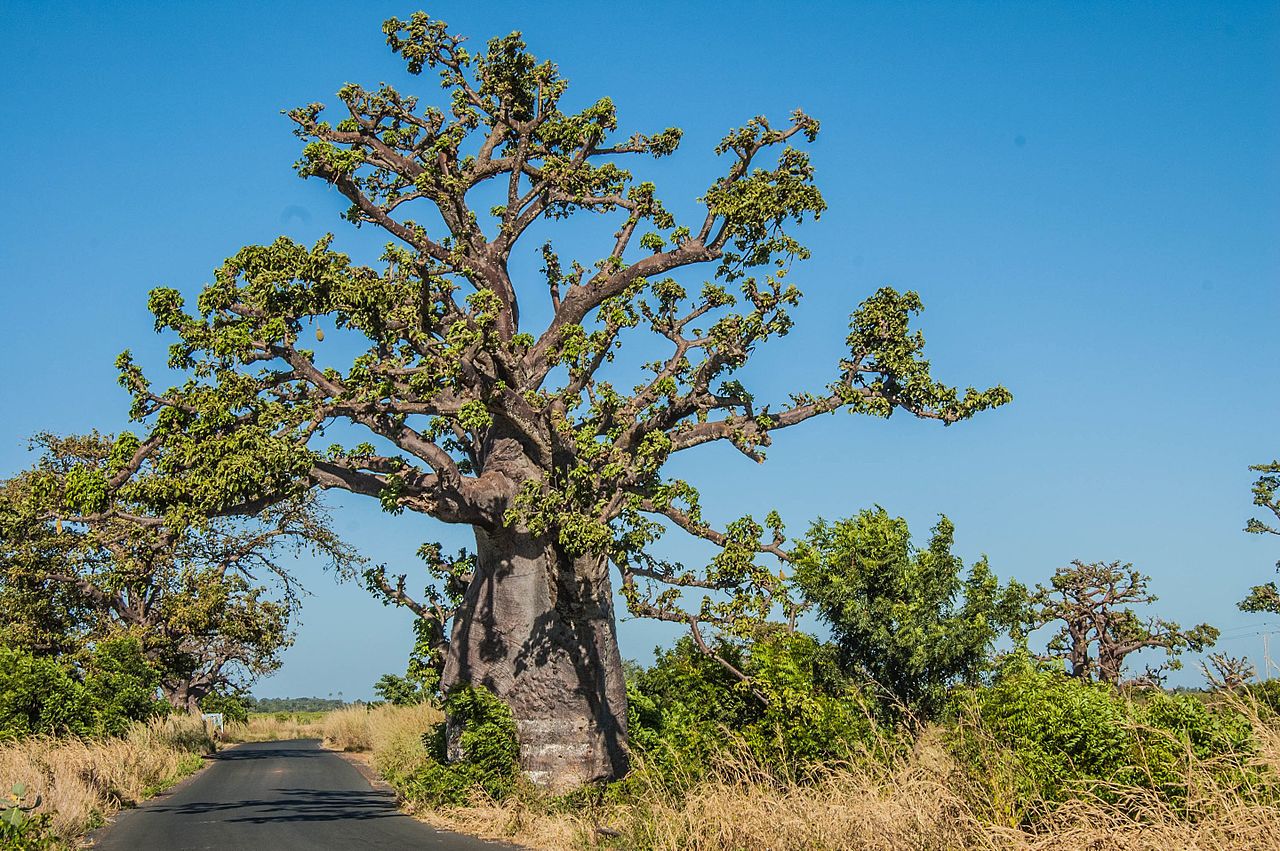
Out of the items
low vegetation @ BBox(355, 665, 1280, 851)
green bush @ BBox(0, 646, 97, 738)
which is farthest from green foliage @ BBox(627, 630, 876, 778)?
green bush @ BBox(0, 646, 97, 738)

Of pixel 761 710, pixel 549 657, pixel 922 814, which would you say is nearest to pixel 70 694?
pixel 549 657

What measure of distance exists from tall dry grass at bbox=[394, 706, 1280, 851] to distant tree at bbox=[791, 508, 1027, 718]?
11881 mm

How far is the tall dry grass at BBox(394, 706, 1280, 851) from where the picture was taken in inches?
272

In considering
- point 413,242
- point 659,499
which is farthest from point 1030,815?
point 413,242

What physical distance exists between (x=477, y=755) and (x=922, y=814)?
9.94 m

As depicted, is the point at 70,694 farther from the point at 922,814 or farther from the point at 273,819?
the point at 922,814

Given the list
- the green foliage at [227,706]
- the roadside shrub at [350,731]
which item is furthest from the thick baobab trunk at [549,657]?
the green foliage at [227,706]

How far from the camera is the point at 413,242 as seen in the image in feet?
61.7

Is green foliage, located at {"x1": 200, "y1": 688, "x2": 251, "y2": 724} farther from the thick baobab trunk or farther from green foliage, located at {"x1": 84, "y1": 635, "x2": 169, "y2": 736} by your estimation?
the thick baobab trunk

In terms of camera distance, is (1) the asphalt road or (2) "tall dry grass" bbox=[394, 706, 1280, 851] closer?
(2) "tall dry grass" bbox=[394, 706, 1280, 851]

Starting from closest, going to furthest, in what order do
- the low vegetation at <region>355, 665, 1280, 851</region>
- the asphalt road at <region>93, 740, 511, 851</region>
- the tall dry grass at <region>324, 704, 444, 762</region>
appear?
the low vegetation at <region>355, 665, 1280, 851</region>
the asphalt road at <region>93, 740, 511, 851</region>
the tall dry grass at <region>324, 704, 444, 762</region>

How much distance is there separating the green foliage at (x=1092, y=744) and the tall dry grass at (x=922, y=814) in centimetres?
12

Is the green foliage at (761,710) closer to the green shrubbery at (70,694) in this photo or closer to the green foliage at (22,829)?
the green foliage at (22,829)

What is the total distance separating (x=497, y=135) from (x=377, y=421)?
6542mm
